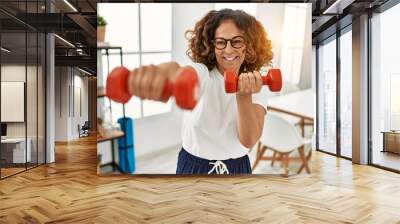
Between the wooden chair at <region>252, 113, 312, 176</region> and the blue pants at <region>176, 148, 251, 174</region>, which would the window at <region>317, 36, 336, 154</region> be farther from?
the blue pants at <region>176, 148, 251, 174</region>

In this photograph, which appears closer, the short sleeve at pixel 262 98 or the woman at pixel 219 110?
the woman at pixel 219 110

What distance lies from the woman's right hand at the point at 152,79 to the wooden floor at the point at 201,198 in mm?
2685

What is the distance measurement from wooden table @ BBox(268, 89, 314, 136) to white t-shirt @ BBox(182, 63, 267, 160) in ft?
0.53

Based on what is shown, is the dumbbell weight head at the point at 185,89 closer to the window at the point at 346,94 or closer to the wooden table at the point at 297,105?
the wooden table at the point at 297,105

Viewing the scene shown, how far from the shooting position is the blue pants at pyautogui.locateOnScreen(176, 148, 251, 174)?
15.7 feet

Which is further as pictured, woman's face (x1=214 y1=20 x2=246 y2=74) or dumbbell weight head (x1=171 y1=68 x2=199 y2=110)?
woman's face (x1=214 y1=20 x2=246 y2=74)

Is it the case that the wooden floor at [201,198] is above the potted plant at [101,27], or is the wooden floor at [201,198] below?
below

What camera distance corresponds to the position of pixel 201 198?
4.04 m

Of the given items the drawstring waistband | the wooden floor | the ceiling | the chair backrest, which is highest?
the ceiling

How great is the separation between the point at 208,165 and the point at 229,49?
1486mm

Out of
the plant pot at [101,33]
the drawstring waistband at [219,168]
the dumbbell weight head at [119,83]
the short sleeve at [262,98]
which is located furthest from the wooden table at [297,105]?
the dumbbell weight head at [119,83]

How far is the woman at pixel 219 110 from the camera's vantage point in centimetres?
429

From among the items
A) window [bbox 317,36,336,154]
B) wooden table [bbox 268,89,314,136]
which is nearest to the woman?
wooden table [bbox 268,89,314,136]

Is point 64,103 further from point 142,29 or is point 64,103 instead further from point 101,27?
point 142,29
